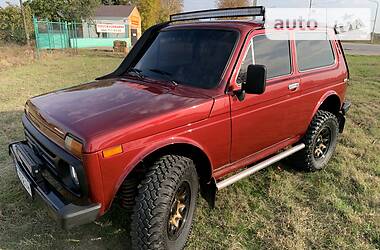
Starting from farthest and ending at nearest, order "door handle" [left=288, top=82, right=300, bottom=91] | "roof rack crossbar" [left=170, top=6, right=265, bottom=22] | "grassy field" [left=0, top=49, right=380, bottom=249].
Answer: "door handle" [left=288, top=82, right=300, bottom=91], "roof rack crossbar" [left=170, top=6, right=265, bottom=22], "grassy field" [left=0, top=49, right=380, bottom=249]

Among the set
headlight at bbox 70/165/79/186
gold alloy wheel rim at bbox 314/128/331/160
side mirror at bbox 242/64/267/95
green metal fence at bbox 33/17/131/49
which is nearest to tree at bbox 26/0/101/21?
green metal fence at bbox 33/17/131/49

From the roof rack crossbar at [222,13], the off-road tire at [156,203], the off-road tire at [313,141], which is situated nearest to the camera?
the off-road tire at [156,203]

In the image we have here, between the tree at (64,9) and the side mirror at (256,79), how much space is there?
34.8 meters

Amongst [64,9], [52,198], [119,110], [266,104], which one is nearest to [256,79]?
[266,104]

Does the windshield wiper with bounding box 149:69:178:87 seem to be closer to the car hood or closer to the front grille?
the car hood

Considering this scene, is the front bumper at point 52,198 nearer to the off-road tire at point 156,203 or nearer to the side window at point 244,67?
the off-road tire at point 156,203

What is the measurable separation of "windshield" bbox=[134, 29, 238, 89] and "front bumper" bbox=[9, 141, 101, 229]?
1.44m

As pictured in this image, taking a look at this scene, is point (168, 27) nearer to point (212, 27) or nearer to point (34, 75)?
point (212, 27)

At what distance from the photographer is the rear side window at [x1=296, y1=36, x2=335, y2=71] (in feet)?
12.9

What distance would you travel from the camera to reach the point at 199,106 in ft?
9.24

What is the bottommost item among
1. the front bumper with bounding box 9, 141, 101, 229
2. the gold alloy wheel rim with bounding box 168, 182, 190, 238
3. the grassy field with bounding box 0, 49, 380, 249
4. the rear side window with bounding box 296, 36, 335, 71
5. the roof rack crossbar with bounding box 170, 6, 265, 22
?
the grassy field with bounding box 0, 49, 380, 249

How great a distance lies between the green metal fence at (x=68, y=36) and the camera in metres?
21.1

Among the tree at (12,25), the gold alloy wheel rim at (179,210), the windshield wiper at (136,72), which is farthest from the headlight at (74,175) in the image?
the tree at (12,25)

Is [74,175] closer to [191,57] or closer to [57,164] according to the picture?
[57,164]
